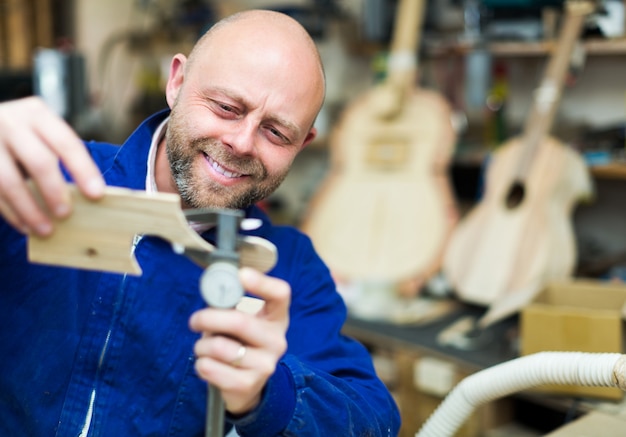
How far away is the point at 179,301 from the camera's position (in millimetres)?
970

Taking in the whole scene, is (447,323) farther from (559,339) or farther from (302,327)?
(302,327)

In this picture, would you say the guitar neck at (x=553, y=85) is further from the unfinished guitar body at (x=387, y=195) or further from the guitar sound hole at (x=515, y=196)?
the unfinished guitar body at (x=387, y=195)

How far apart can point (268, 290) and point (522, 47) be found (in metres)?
1.93

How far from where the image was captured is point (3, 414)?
0.96 meters

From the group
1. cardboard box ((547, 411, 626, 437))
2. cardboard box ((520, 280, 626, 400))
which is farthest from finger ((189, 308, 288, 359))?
cardboard box ((520, 280, 626, 400))

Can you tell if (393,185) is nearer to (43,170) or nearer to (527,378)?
(527,378)

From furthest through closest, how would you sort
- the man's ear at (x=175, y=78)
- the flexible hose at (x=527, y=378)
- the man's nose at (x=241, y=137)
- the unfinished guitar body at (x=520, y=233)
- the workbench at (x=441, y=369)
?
the unfinished guitar body at (x=520, y=233) → the workbench at (x=441, y=369) → the man's ear at (x=175, y=78) → the man's nose at (x=241, y=137) → the flexible hose at (x=527, y=378)

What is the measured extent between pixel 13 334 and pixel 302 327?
41cm

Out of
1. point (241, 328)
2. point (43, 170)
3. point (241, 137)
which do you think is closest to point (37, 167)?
point (43, 170)

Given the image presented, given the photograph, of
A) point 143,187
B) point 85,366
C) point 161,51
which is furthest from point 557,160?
point 161,51

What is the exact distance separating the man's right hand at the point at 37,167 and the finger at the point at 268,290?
0.49 feet

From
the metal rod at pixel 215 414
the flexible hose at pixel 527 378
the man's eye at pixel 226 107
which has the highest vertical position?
the man's eye at pixel 226 107

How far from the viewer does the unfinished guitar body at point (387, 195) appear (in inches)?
83.5

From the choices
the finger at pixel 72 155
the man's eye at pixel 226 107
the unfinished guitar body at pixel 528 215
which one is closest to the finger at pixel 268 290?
the finger at pixel 72 155
